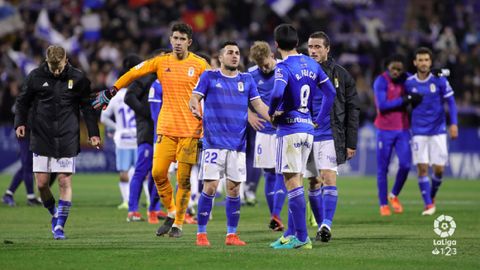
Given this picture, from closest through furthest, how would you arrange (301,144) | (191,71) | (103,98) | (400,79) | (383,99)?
1. (301,144)
2. (103,98)
3. (191,71)
4. (383,99)
5. (400,79)

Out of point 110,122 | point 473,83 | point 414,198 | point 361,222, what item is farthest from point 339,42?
point 361,222

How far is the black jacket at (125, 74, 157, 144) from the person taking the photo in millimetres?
16125

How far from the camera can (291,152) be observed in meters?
11.5

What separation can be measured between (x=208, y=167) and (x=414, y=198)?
11.6 metres

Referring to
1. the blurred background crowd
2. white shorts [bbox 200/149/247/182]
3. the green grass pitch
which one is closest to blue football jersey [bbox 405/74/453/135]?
the green grass pitch

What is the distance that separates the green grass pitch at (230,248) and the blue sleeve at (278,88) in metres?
1.72

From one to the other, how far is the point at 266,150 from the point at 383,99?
400 centimetres

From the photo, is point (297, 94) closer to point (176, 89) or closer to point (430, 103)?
point (176, 89)

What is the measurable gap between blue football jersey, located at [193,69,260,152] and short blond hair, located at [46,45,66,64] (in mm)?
2011

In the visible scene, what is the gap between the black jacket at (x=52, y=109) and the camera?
12969 mm

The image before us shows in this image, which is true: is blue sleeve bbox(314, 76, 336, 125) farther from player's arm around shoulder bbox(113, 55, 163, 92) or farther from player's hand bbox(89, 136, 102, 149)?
player's hand bbox(89, 136, 102, 149)

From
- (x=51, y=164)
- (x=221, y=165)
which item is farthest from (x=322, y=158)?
(x=51, y=164)

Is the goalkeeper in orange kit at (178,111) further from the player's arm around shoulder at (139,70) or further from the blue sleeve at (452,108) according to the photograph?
the blue sleeve at (452,108)

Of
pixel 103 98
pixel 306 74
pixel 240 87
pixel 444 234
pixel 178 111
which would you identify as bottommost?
pixel 444 234
